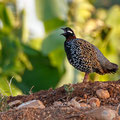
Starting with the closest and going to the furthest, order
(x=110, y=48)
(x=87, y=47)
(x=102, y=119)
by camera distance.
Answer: (x=102, y=119)
(x=87, y=47)
(x=110, y=48)

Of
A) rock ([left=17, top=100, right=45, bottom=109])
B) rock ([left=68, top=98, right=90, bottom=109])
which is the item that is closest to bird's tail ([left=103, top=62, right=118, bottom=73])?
rock ([left=68, top=98, right=90, bottom=109])

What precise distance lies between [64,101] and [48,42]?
10.5 meters

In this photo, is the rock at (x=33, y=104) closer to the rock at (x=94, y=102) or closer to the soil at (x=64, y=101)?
the soil at (x=64, y=101)

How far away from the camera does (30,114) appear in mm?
6250

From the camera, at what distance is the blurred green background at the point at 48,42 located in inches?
690

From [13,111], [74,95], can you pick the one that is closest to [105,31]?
[74,95]

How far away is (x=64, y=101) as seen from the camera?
7176 millimetres

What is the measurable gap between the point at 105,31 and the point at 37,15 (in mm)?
3163

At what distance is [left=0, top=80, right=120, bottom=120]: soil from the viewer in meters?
6.22

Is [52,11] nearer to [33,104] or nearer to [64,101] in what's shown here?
[64,101]

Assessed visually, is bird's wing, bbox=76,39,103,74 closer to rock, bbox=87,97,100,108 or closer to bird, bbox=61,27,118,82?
bird, bbox=61,27,118,82

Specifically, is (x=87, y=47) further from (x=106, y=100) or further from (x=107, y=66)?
(x=106, y=100)

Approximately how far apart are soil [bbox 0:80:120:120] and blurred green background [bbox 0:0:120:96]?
29.9 ft

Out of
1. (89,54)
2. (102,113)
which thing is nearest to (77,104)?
(102,113)
